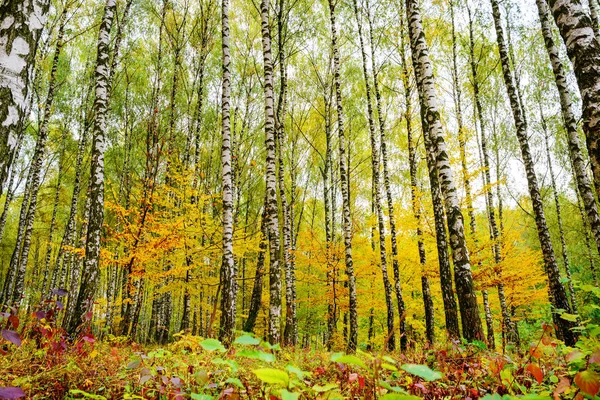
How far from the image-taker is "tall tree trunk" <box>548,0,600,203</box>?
2.96 metres

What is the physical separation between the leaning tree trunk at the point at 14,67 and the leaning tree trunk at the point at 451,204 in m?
5.83

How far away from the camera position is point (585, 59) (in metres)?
3.14

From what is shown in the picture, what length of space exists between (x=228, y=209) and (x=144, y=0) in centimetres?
1116

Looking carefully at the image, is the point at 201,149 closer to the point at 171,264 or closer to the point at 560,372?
the point at 171,264

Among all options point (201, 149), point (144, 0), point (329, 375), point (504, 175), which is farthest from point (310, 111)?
point (329, 375)

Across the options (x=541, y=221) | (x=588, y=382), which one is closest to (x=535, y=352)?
(x=588, y=382)

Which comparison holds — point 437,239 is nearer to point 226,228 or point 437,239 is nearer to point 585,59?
point 585,59

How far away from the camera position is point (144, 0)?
44.1 ft

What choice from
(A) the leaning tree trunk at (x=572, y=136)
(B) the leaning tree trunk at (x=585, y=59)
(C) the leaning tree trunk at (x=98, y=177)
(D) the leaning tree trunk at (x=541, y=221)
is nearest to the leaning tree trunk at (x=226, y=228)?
(C) the leaning tree trunk at (x=98, y=177)

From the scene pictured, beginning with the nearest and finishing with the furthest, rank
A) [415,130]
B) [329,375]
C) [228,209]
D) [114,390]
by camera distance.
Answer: [114,390]
[329,375]
[228,209]
[415,130]

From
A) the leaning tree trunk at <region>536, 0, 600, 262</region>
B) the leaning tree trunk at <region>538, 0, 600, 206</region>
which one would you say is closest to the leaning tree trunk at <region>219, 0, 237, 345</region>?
the leaning tree trunk at <region>538, 0, 600, 206</region>

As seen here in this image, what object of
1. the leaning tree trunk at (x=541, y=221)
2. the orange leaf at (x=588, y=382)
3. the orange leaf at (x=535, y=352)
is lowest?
the orange leaf at (x=535, y=352)

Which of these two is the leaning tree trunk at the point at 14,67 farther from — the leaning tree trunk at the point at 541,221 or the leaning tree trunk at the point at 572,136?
the leaning tree trunk at the point at 541,221

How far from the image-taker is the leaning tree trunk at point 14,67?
6.90 ft
